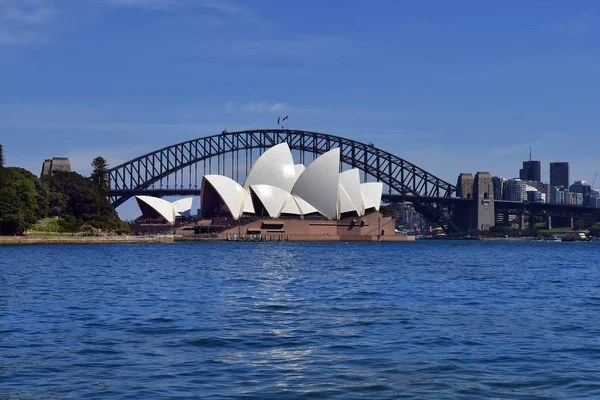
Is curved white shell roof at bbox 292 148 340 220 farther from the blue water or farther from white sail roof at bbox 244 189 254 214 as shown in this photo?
the blue water

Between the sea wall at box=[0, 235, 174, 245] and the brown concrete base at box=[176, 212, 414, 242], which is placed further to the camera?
the brown concrete base at box=[176, 212, 414, 242]

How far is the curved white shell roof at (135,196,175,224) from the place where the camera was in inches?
5153

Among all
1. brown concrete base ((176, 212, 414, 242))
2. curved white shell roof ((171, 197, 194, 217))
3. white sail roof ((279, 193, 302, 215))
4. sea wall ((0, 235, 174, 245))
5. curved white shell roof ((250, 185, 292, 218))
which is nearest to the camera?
sea wall ((0, 235, 174, 245))

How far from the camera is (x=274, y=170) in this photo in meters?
124

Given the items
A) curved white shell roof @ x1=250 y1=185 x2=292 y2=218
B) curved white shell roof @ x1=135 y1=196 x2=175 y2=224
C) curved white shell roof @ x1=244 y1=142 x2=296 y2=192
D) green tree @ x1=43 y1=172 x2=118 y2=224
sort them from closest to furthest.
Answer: green tree @ x1=43 y1=172 x2=118 y2=224, curved white shell roof @ x1=250 y1=185 x2=292 y2=218, curved white shell roof @ x1=244 y1=142 x2=296 y2=192, curved white shell roof @ x1=135 y1=196 x2=175 y2=224

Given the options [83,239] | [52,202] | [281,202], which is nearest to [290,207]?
[281,202]

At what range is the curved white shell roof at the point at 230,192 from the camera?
12069cm

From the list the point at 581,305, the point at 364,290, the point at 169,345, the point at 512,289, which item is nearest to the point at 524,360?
the point at 169,345

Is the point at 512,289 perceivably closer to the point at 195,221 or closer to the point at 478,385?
the point at 478,385

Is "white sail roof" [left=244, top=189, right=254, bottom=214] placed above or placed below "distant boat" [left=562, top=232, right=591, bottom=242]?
above

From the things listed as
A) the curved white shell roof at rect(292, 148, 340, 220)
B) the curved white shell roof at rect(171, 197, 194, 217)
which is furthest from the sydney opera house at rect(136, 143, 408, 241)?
the curved white shell roof at rect(171, 197, 194, 217)

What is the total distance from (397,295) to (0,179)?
72205 millimetres

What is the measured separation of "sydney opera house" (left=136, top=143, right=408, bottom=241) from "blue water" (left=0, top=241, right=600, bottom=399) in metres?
86.5

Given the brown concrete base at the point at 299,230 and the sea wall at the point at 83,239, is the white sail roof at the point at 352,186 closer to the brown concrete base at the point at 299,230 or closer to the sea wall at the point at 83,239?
the brown concrete base at the point at 299,230
